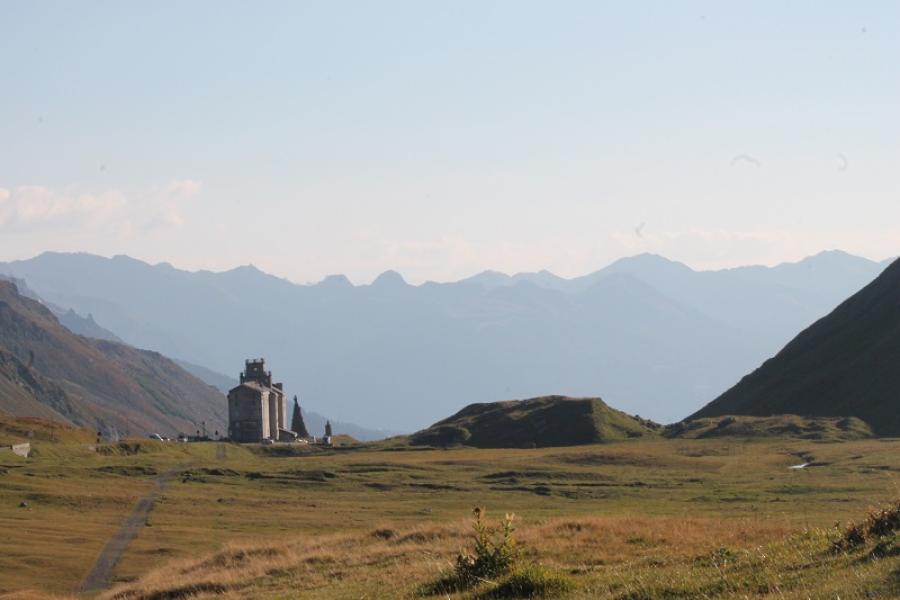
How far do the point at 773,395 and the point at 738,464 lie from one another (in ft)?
271

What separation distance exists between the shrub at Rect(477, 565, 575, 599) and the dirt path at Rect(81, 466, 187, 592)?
30.0m

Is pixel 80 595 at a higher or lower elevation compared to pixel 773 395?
lower

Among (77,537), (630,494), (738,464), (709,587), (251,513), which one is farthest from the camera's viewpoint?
(738,464)

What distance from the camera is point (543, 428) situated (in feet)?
565

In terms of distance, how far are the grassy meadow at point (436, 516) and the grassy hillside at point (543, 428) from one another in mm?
9037

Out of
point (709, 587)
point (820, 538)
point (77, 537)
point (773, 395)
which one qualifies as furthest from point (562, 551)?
point (773, 395)

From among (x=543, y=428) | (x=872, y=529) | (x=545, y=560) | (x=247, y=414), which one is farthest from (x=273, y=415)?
(x=872, y=529)

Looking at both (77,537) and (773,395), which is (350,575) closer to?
(77,537)

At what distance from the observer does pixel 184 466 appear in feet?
405

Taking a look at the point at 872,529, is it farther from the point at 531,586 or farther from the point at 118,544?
the point at 118,544

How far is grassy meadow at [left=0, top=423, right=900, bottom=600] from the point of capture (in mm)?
29938

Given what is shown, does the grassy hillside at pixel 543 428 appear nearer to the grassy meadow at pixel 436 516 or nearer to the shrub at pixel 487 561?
the grassy meadow at pixel 436 516

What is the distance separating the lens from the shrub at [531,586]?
93.8ft

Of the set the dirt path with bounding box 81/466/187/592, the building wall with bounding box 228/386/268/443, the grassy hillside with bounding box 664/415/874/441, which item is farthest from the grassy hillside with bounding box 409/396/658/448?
the dirt path with bounding box 81/466/187/592
